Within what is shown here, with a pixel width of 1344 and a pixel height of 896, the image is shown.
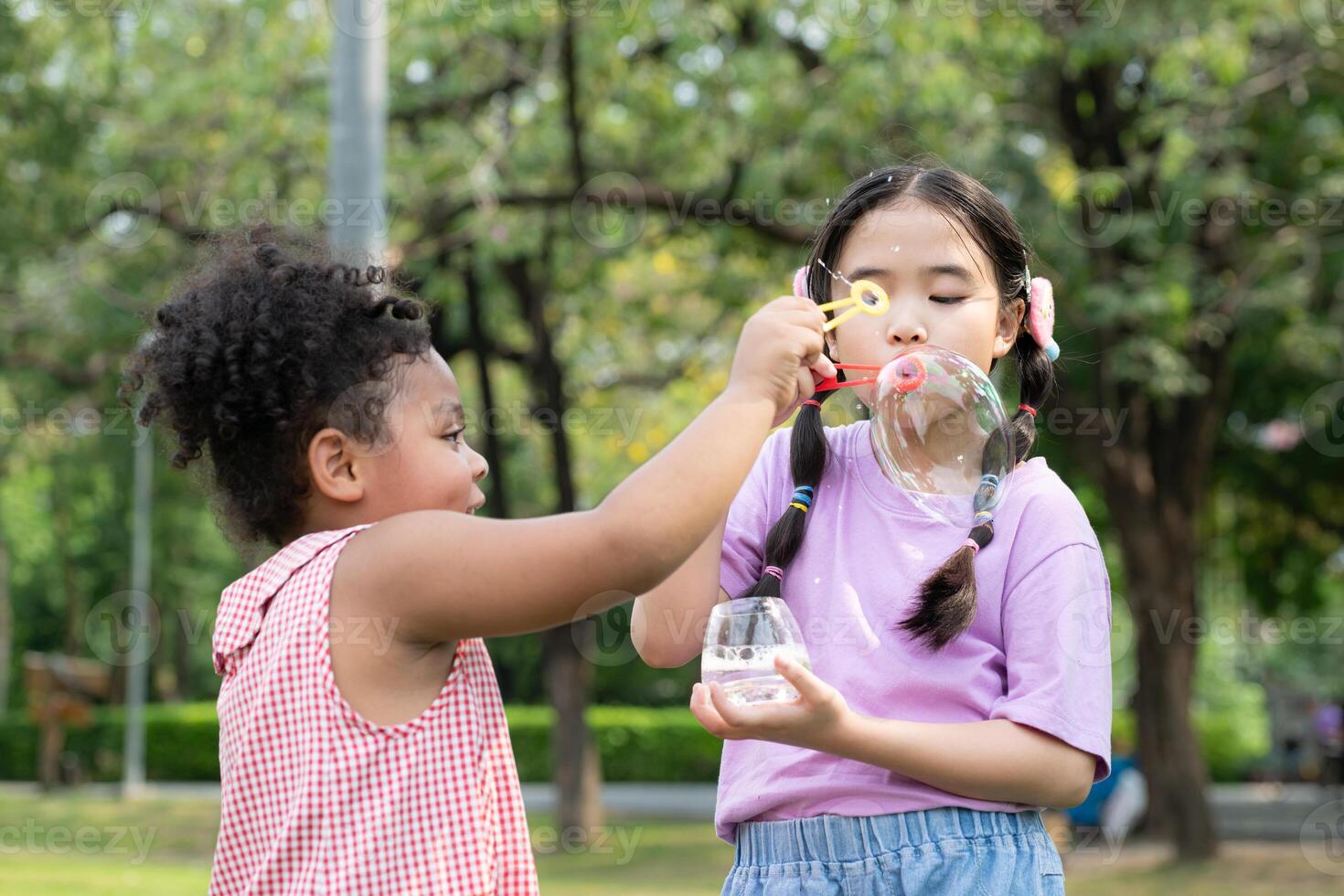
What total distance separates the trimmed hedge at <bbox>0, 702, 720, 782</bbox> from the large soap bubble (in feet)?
74.9

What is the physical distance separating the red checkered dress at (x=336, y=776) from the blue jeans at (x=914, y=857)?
13.2 inches

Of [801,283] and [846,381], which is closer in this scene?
[846,381]

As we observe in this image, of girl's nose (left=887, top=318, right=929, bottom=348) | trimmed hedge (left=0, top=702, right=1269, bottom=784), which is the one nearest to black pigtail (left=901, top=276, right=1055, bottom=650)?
girl's nose (left=887, top=318, right=929, bottom=348)

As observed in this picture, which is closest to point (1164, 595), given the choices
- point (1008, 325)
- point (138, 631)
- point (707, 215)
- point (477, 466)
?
point (707, 215)

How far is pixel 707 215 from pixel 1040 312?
31.1ft

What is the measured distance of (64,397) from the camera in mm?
14203

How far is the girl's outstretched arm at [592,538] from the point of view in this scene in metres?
1.68

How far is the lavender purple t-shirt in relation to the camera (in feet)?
6.19

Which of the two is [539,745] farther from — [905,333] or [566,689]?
[905,333]

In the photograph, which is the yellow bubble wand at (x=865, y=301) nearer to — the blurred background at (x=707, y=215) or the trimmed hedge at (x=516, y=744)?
the blurred background at (x=707, y=215)

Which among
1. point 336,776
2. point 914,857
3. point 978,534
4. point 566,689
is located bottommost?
point 566,689

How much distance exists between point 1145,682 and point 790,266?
5.10 m

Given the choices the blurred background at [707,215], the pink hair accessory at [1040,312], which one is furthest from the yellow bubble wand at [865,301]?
the blurred background at [707,215]

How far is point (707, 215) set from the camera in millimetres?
11492
